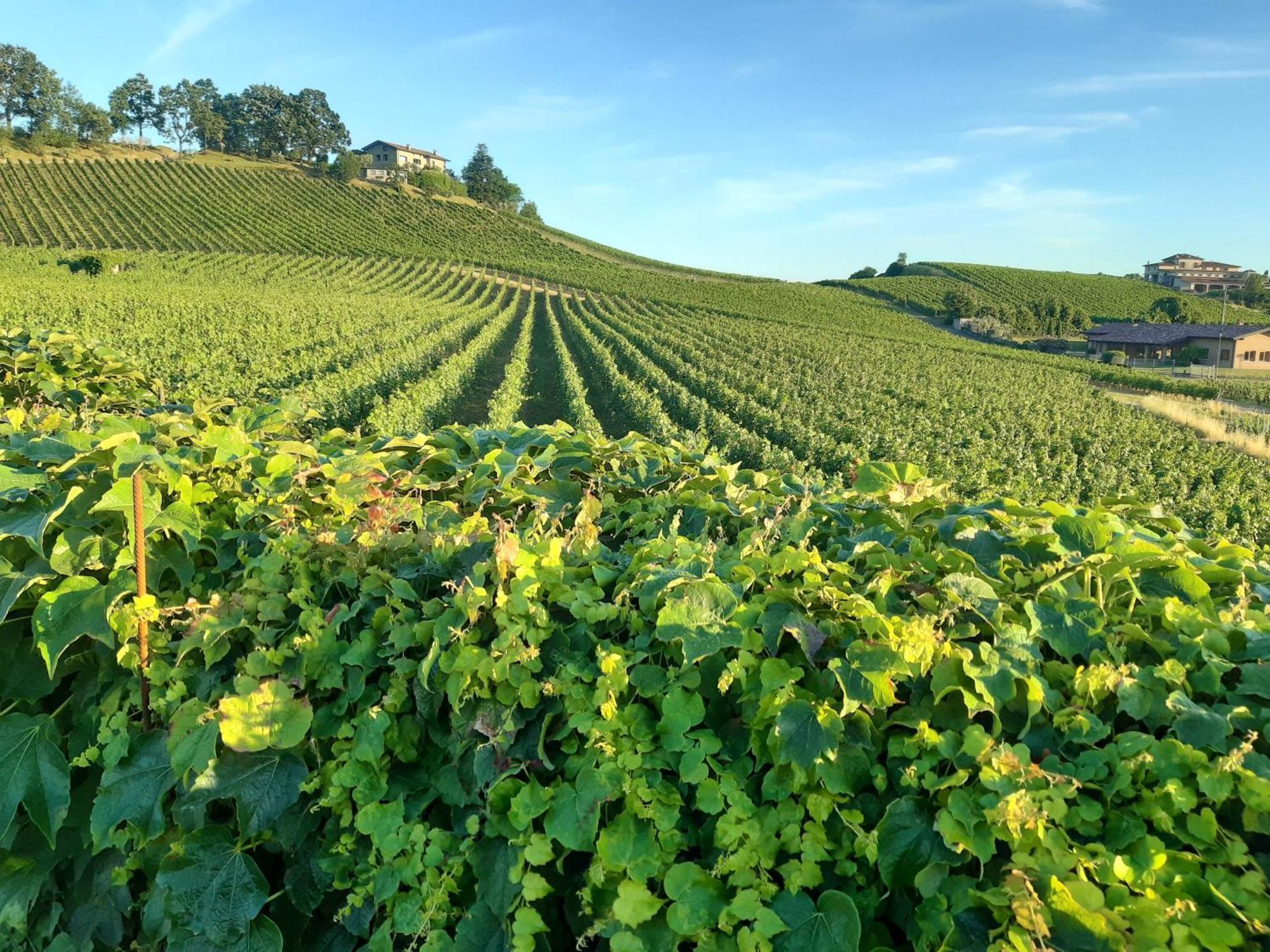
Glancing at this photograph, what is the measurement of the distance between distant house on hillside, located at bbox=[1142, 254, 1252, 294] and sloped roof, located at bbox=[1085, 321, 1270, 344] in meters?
65.7

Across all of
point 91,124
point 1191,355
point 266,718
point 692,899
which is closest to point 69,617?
point 266,718

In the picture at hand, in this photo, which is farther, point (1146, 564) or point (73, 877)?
point (73, 877)

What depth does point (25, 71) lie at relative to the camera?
343 ft

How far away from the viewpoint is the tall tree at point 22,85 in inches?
4099

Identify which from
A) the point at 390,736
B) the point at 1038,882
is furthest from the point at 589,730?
the point at 1038,882

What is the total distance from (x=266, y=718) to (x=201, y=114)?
148 meters

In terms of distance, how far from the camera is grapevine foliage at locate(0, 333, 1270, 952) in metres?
1.47

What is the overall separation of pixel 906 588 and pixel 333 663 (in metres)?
1.52

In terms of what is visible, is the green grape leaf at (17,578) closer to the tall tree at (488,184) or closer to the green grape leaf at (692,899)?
the green grape leaf at (692,899)

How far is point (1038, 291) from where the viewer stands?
103 m

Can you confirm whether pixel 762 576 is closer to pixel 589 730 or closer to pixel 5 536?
pixel 589 730

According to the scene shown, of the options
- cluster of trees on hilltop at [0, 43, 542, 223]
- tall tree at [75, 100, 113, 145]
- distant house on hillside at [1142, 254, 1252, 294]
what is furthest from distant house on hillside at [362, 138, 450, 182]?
distant house on hillside at [1142, 254, 1252, 294]

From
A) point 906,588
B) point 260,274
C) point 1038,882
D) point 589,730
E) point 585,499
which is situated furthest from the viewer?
point 260,274

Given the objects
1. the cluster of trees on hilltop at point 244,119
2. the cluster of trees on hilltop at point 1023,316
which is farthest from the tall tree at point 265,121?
the cluster of trees on hilltop at point 1023,316
